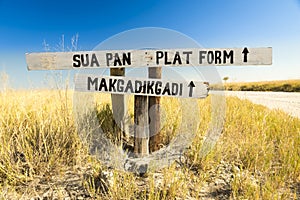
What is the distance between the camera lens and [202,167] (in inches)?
106

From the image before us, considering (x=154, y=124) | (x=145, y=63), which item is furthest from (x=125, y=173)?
(x=145, y=63)

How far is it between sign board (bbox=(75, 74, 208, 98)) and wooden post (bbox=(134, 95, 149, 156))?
25cm

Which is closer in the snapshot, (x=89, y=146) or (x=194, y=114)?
(x=89, y=146)

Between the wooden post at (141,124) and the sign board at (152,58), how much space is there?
17.4 inches

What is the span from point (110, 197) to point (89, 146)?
929 mm

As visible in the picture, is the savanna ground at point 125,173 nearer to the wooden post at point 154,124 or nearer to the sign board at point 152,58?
the wooden post at point 154,124

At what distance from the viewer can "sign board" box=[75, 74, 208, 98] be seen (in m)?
2.49

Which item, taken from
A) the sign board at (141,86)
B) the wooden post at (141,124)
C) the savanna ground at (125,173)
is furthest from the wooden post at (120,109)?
the sign board at (141,86)

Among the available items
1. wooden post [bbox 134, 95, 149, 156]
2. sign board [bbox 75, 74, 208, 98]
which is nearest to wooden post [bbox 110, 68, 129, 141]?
wooden post [bbox 134, 95, 149, 156]

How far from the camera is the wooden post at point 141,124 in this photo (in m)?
2.79

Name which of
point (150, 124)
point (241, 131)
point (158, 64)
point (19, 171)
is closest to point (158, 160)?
point (150, 124)

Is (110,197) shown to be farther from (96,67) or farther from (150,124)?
(96,67)

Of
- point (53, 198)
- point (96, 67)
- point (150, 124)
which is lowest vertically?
point (53, 198)

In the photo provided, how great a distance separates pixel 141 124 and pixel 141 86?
0.51m
